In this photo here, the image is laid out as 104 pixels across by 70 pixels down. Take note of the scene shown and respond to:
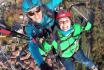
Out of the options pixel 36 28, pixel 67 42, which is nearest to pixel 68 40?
pixel 67 42

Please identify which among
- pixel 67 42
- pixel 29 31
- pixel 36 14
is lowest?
pixel 67 42

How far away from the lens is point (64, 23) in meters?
5.85

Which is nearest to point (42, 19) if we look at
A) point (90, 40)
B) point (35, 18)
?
point (35, 18)

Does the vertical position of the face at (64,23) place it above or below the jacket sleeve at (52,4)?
below

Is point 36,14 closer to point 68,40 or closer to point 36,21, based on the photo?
point 36,21

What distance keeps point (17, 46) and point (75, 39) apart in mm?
507

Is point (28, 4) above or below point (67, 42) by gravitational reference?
above

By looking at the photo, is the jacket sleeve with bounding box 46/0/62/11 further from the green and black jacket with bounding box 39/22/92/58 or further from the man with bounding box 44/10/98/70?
the green and black jacket with bounding box 39/22/92/58

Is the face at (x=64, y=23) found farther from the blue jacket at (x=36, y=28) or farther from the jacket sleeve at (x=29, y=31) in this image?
the jacket sleeve at (x=29, y=31)

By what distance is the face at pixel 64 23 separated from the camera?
230 inches

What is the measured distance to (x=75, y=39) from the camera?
5.89 metres

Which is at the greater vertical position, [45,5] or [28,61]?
[45,5]

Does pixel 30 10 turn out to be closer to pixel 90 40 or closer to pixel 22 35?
pixel 22 35

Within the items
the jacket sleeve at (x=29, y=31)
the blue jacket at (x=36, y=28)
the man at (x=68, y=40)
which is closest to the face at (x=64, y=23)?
the man at (x=68, y=40)
